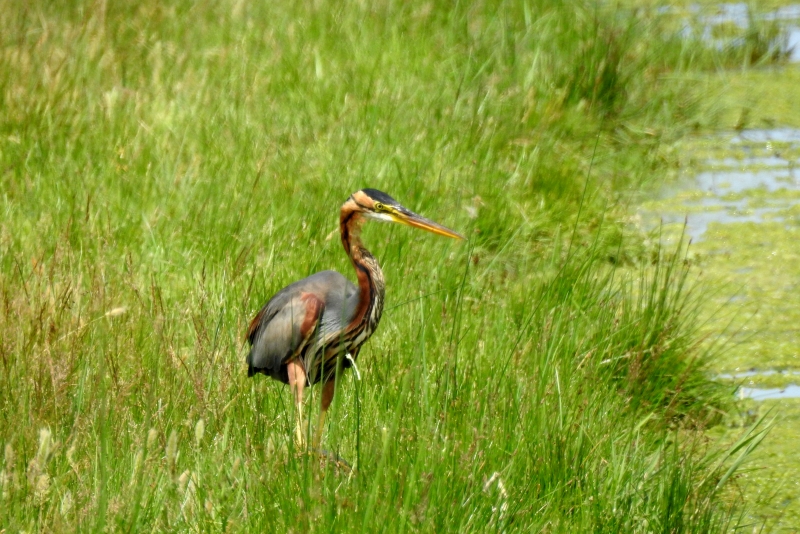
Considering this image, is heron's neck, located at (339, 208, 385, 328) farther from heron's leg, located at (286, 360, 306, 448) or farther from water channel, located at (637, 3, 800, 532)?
water channel, located at (637, 3, 800, 532)

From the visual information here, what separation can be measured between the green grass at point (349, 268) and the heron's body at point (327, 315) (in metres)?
0.10

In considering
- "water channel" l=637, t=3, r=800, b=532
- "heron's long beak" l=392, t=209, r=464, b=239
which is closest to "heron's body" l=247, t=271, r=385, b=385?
"heron's long beak" l=392, t=209, r=464, b=239

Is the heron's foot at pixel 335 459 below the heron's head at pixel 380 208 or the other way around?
below

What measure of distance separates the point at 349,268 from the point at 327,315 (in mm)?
911

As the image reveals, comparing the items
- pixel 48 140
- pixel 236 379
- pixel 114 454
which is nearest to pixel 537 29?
pixel 48 140

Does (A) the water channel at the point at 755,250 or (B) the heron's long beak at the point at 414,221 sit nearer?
(B) the heron's long beak at the point at 414,221

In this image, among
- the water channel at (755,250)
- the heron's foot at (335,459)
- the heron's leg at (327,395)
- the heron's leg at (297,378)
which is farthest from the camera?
the water channel at (755,250)

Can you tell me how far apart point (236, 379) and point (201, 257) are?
1130 mm

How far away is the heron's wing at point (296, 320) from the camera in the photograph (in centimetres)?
346

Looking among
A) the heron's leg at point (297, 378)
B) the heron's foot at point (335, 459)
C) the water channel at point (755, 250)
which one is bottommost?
the water channel at point (755, 250)

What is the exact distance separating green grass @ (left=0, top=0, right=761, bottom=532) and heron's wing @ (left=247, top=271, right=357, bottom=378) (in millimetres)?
90

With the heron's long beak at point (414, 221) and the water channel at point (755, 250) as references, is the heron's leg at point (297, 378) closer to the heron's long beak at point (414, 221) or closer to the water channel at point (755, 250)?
the heron's long beak at point (414, 221)

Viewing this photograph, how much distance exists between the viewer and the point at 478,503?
2760mm

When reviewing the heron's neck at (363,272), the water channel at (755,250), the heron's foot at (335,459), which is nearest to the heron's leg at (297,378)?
the heron's neck at (363,272)
